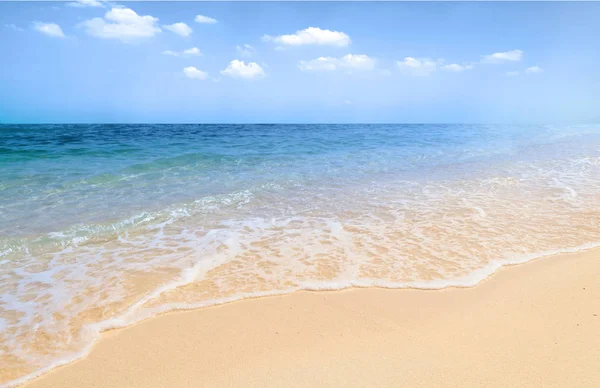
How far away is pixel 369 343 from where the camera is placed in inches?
116

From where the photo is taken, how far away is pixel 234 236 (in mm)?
5668

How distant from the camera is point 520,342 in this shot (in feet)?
9.38

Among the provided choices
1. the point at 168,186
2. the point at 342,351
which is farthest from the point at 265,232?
the point at 168,186

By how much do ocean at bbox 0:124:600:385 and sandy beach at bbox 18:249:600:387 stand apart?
10.8 inches

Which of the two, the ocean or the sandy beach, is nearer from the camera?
the sandy beach

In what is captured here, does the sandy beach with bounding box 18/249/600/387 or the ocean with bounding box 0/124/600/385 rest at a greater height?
the ocean with bounding box 0/124/600/385

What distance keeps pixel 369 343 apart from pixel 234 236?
3.22 m

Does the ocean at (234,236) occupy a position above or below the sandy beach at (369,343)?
above

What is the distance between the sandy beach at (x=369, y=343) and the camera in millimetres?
2547

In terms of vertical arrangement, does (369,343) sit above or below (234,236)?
below

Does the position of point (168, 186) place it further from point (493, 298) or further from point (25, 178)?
point (493, 298)

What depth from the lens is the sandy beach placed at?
8.36 feet

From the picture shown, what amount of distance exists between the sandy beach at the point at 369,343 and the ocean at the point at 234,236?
0.27 m

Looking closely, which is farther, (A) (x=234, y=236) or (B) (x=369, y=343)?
(A) (x=234, y=236)
